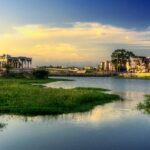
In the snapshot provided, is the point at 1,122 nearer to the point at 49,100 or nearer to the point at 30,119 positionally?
the point at 30,119

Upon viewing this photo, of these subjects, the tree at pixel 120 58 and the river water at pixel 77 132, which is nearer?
the river water at pixel 77 132

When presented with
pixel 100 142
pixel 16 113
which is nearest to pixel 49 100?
pixel 16 113

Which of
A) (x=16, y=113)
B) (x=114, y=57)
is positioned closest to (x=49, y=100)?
(x=16, y=113)

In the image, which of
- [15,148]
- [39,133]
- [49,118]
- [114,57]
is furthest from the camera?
[114,57]

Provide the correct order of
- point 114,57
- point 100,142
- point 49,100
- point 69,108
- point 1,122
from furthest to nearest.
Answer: point 114,57, point 49,100, point 69,108, point 1,122, point 100,142

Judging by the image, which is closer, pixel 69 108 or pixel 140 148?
pixel 140 148

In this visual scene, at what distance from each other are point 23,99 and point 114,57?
145 meters

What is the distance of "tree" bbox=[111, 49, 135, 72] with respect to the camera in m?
178

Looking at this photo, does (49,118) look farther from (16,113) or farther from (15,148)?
(15,148)

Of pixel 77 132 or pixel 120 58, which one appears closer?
pixel 77 132

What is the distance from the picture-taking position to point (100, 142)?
20.3 metres

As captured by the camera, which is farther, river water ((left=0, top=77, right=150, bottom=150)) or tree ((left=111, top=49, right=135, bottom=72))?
tree ((left=111, top=49, right=135, bottom=72))

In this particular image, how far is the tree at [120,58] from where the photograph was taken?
178500 millimetres

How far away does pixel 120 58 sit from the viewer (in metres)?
180
